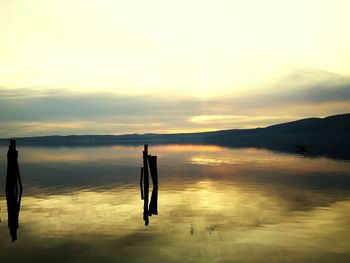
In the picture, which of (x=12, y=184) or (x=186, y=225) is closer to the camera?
(x=12, y=184)

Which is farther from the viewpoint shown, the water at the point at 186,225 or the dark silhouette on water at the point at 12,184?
the dark silhouette on water at the point at 12,184

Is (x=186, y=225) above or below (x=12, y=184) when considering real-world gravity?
below

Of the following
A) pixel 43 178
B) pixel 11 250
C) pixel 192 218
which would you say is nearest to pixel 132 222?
pixel 192 218

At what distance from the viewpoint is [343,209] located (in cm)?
2561

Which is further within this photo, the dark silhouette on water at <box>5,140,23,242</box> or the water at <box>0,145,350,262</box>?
the dark silhouette on water at <box>5,140,23,242</box>

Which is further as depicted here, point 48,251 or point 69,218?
point 69,218

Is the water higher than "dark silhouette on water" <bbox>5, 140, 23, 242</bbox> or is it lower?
lower

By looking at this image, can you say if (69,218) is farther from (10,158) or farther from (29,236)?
(10,158)

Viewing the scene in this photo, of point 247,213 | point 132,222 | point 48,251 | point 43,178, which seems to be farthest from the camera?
point 43,178

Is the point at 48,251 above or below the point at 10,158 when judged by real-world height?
below

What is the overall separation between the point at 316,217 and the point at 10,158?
18.4m

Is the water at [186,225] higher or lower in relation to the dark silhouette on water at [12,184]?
lower

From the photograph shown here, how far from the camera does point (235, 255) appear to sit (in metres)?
16.2

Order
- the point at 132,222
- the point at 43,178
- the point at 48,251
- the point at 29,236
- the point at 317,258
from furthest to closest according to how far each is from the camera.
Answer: the point at 43,178
the point at 132,222
the point at 29,236
the point at 48,251
the point at 317,258
